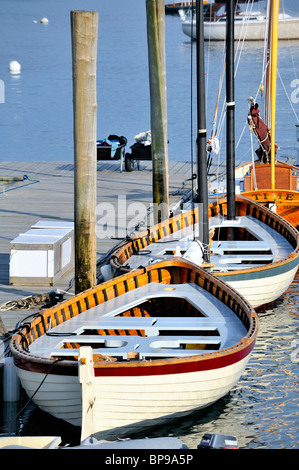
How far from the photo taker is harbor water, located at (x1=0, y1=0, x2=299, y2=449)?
11.0 metres

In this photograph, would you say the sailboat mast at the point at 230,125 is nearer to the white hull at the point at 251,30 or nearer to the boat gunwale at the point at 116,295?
the boat gunwale at the point at 116,295

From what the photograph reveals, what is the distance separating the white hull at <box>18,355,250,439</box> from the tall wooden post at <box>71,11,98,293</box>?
3504mm

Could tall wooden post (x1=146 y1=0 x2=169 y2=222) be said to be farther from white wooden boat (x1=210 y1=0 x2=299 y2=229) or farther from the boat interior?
the boat interior

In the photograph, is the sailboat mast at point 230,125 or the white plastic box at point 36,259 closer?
the white plastic box at point 36,259

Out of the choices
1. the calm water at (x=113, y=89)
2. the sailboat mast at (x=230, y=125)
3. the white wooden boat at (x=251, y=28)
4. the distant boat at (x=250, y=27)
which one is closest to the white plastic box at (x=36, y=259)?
the sailboat mast at (x=230, y=125)

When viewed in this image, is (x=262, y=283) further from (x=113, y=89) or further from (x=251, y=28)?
(x=251, y=28)

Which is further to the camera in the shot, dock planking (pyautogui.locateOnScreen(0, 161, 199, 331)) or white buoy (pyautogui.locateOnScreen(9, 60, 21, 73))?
white buoy (pyautogui.locateOnScreen(9, 60, 21, 73))

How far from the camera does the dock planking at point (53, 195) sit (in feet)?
53.6

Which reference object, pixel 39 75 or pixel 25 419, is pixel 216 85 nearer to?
pixel 39 75

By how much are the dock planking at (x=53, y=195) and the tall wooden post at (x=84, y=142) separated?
3.21 ft

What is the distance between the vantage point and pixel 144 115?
51.0m

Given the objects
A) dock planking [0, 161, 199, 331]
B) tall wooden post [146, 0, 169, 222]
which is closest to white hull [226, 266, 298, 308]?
dock planking [0, 161, 199, 331]

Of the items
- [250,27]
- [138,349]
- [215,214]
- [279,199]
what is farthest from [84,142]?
[250,27]

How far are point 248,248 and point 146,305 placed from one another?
3.28m
